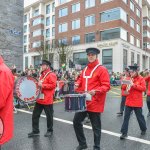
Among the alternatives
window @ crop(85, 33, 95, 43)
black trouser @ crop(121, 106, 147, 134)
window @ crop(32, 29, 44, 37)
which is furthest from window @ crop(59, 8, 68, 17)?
black trouser @ crop(121, 106, 147, 134)

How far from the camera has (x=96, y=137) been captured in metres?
4.98

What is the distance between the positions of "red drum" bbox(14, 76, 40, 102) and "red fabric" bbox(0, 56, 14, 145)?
3894mm

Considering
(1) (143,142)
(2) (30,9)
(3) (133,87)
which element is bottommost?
(1) (143,142)

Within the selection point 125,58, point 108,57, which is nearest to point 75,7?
point 108,57

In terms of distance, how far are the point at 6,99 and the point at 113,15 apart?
37551 mm

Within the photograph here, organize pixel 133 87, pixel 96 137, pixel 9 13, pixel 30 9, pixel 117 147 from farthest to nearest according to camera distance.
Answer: pixel 30 9, pixel 9 13, pixel 133 87, pixel 117 147, pixel 96 137

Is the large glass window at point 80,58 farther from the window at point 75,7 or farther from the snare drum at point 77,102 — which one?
the snare drum at point 77,102

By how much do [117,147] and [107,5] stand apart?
3577cm

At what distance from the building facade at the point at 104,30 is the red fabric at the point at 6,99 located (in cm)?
3515

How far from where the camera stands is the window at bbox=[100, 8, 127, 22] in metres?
37.9

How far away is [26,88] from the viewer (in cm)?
674

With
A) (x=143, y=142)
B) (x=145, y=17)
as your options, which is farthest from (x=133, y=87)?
(x=145, y=17)

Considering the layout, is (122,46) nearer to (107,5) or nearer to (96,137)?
(107,5)

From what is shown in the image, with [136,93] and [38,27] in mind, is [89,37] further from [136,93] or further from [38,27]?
[136,93]
